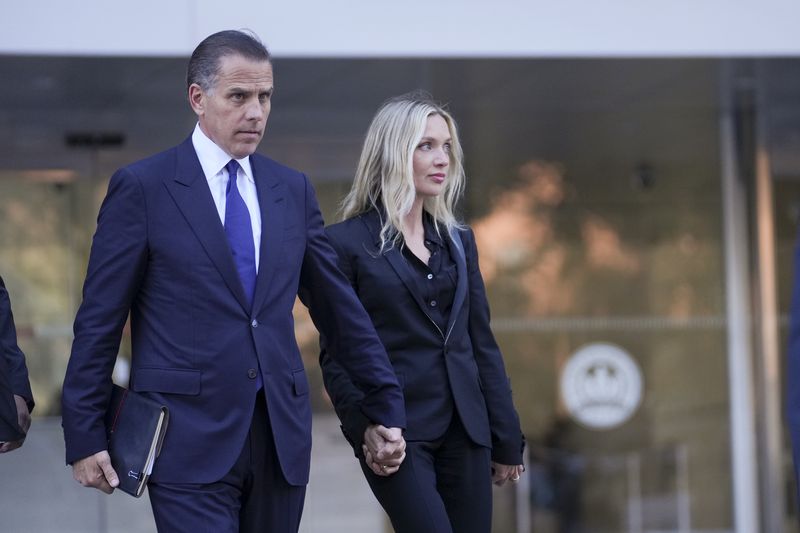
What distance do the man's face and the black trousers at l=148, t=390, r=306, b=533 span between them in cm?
77

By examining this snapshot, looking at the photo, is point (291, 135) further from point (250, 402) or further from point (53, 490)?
point (250, 402)

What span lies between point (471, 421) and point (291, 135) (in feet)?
17.7

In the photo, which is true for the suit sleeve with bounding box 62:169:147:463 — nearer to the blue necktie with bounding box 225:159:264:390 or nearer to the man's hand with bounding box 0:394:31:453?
the blue necktie with bounding box 225:159:264:390

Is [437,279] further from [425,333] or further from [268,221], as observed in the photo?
[268,221]

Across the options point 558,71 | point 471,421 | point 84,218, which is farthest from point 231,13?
point 471,421

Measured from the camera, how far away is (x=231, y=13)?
721 centimetres

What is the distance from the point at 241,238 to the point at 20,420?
1.04 metres

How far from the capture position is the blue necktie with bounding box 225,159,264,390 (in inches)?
148

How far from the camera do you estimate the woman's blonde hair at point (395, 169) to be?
15.1 ft

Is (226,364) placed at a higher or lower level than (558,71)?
lower

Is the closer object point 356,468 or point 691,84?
point 691,84

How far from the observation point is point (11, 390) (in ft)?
13.4

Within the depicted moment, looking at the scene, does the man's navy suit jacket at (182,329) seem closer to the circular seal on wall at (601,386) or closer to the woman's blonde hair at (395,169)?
the woman's blonde hair at (395,169)

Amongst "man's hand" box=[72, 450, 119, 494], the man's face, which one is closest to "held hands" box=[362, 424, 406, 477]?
"man's hand" box=[72, 450, 119, 494]
